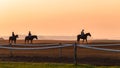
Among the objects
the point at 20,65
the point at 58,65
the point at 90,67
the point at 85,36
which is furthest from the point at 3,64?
the point at 85,36

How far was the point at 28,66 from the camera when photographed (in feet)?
95.2

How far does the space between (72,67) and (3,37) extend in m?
78.8

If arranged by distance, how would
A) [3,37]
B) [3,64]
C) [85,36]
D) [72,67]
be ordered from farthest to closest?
[3,37]
[85,36]
[3,64]
[72,67]

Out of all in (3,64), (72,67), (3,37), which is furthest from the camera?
(3,37)

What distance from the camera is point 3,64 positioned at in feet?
99.8

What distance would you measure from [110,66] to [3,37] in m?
78.4

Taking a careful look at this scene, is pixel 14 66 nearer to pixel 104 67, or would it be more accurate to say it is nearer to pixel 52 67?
pixel 52 67

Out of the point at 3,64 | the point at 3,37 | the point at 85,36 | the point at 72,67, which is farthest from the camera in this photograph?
the point at 3,37

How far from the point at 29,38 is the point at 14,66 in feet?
144

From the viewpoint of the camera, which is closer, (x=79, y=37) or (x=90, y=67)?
(x=90, y=67)

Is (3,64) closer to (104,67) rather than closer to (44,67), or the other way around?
(44,67)

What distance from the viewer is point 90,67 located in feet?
93.0

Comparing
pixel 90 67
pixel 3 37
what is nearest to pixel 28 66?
pixel 90 67

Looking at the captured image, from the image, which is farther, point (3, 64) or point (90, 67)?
point (3, 64)
